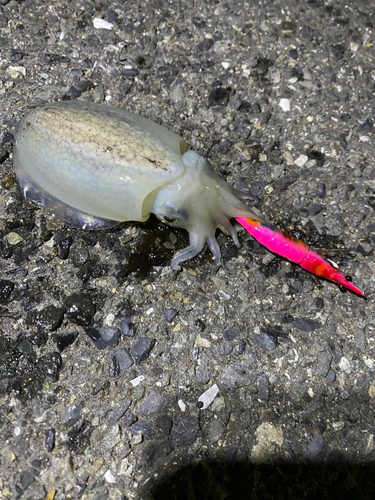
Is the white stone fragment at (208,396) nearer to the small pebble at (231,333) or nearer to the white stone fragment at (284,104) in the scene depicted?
the small pebble at (231,333)

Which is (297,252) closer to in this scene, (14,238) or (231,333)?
(231,333)

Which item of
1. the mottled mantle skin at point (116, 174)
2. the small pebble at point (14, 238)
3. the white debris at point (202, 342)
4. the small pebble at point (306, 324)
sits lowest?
the white debris at point (202, 342)

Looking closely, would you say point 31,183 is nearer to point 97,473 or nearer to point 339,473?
point 97,473

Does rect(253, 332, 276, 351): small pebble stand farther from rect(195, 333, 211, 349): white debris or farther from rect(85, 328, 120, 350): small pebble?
rect(85, 328, 120, 350): small pebble

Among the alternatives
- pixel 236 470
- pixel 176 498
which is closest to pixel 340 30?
pixel 236 470

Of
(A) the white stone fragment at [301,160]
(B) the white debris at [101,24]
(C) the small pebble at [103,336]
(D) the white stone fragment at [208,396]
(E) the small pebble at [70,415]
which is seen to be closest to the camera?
(E) the small pebble at [70,415]

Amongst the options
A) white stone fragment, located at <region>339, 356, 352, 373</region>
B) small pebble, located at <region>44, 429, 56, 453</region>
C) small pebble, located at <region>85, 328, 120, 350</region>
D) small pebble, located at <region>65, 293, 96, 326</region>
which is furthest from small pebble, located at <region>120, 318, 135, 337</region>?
white stone fragment, located at <region>339, 356, 352, 373</region>

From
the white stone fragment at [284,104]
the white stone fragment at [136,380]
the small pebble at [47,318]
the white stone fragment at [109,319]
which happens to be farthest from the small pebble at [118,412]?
the white stone fragment at [284,104]
